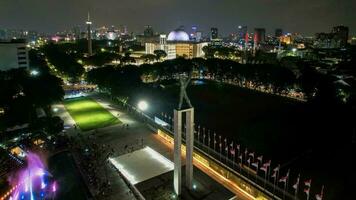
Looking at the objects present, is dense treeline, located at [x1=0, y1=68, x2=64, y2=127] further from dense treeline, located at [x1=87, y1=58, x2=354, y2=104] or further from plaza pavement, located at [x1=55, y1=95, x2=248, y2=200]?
dense treeline, located at [x1=87, y1=58, x2=354, y2=104]

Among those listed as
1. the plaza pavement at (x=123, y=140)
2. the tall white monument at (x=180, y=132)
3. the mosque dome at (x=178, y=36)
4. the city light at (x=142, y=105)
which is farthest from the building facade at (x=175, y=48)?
the tall white monument at (x=180, y=132)

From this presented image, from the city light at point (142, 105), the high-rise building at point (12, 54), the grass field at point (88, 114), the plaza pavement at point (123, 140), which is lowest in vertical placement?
the plaza pavement at point (123, 140)

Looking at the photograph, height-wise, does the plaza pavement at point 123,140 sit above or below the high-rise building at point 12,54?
below

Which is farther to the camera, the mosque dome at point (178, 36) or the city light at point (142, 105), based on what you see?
the mosque dome at point (178, 36)

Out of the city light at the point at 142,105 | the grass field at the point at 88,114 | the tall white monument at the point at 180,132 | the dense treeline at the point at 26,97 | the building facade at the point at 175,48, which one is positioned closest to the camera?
the tall white monument at the point at 180,132

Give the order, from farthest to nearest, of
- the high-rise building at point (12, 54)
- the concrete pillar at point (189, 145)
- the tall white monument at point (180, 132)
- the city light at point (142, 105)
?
the high-rise building at point (12, 54)
the city light at point (142, 105)
the concrete pillar at point (189, 145)
the tall white monument at point (180, 132)

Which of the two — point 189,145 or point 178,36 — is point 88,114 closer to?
point 189,145

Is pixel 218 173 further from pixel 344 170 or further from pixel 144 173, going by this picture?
pixel 344 170

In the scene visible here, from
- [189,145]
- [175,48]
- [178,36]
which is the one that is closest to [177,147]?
Result: [189,145]

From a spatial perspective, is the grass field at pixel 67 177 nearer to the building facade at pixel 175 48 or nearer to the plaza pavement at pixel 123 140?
the plaza pavement at pixel 123 140
